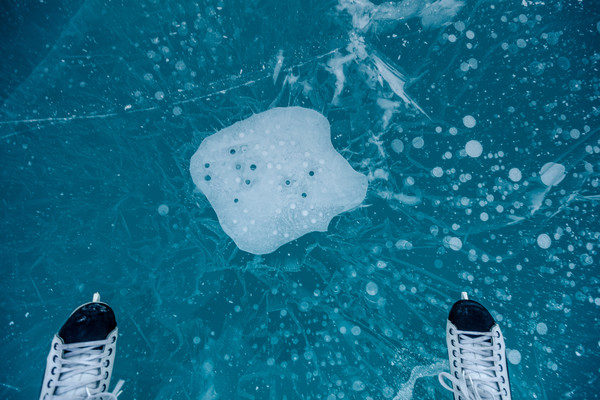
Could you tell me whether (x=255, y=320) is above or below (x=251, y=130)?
below

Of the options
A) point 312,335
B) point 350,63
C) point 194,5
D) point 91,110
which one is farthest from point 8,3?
point 312,335

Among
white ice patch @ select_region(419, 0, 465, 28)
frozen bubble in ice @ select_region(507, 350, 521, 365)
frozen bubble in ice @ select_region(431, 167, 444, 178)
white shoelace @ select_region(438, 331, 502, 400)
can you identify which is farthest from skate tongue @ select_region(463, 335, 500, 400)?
white ice patch @ select_region(419, 0, 465, 28)

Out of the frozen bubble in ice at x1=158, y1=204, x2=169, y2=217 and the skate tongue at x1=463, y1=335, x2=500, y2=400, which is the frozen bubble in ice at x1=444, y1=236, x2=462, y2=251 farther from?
the frozen bubble in ice at x1=158, y1=204, x2=169, y2=217

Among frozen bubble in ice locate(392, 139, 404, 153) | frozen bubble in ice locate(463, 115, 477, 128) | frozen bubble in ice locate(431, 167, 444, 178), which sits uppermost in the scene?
frozen bubble in ice locate(463, 115, 477, 128)

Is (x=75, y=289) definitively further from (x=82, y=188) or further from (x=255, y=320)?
(x=255, y=320)

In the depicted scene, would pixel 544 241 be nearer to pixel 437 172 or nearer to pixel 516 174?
pixel 516 174

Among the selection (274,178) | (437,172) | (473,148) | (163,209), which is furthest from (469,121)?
(163,209)
